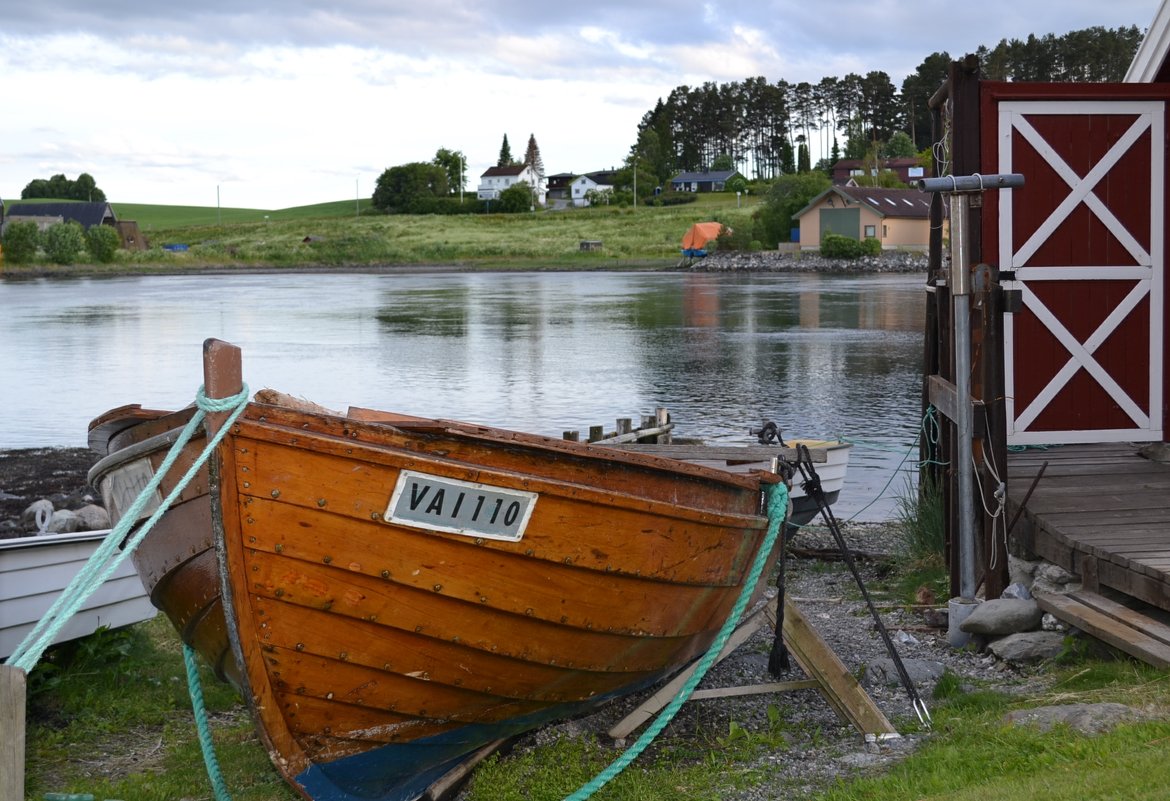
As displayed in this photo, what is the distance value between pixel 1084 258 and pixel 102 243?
11474 cm

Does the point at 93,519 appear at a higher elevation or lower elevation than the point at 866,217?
lower

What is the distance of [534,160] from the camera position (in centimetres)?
18662

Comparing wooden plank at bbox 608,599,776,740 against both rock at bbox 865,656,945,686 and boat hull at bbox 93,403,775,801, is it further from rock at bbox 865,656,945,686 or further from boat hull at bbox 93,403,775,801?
rock at bbox 865,656,945,686

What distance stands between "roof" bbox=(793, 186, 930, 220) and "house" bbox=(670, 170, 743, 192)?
4907 centimetres

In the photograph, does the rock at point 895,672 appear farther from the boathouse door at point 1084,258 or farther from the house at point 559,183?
the house at point 559,183

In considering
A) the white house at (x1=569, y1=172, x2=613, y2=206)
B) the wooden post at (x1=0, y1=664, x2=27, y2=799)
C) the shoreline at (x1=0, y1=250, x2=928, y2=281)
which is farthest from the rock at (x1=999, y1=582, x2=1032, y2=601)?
the white house at (x1=569, y1=172, x2=613, y2=206)

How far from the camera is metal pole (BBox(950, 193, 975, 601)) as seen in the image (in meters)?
7.70

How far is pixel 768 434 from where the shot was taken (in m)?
7.82

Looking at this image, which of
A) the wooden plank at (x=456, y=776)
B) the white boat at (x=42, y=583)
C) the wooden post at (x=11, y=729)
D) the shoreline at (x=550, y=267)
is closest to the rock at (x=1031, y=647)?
the wooden plank at (x=456, y=776)

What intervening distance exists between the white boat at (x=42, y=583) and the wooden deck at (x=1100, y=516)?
595cm

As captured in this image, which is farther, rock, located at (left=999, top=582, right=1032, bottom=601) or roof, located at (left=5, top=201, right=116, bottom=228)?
roof, located at (left=5, top=201, right=116, bottom=228)

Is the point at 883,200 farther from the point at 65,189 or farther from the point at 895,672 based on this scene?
the point at 65,189

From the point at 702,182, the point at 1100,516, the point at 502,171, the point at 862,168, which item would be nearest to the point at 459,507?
the point at 1100,516

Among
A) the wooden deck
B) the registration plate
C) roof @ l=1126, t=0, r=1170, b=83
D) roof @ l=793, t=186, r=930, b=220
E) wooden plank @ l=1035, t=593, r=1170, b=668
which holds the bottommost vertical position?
wooden plank @ l=1035, t=593, r=1170, b=668
